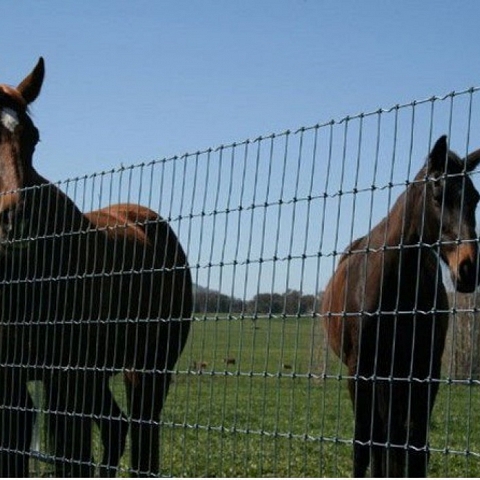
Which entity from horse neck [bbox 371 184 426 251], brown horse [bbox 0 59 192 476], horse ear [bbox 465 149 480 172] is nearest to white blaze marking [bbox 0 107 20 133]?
brown horse [bbox 0 59 192 476]

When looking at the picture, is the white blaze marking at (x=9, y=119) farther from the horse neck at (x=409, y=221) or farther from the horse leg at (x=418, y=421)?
the horse leg at (x=418, y=421)

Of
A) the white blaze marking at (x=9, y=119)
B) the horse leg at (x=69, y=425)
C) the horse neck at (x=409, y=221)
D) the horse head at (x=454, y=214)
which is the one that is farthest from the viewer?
the white blaze marking at (x=9, y=119)

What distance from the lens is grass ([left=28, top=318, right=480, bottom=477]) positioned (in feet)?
12.6

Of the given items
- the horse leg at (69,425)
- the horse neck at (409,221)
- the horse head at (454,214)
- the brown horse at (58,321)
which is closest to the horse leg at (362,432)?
the horse neck at (409,221)

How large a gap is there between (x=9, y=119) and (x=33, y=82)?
3.37 ft

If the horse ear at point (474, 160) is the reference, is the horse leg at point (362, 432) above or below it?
below

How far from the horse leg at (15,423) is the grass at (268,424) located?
0.64 metres

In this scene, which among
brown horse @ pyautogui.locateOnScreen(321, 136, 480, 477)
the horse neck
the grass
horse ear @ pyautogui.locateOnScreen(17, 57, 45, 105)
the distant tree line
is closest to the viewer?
the grass

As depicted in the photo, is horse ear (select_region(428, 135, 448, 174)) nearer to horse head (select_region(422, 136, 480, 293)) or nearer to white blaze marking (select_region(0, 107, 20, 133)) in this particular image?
horse head (select_region(422, 136, 480, 293))

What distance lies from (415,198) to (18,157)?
222 centimetres

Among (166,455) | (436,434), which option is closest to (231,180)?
(166,455)

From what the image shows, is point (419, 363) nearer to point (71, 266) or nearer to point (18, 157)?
point (71, 266)

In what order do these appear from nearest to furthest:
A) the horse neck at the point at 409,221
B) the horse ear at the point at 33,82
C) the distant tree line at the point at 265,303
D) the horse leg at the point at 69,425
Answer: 1. the distant tree line at the point at 265,303
2. the horse leg at the point at 69,425
3. the horse neck at the point at 409,221
4. the horse ear at the point at 33,82

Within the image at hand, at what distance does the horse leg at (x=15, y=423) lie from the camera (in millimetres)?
5746
